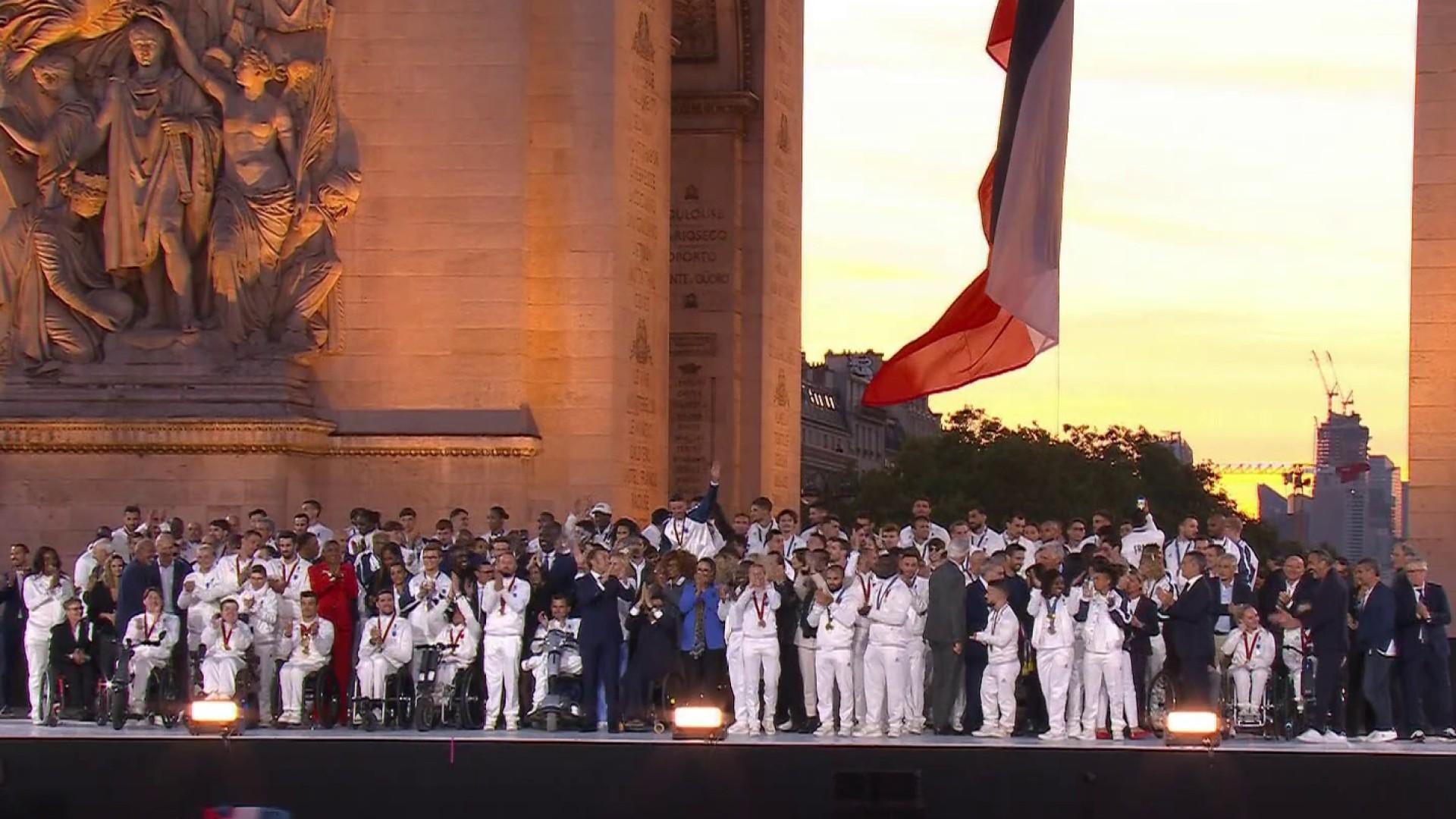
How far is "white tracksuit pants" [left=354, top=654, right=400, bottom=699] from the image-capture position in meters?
26.6

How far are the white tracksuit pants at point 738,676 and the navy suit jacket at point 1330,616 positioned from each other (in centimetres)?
492

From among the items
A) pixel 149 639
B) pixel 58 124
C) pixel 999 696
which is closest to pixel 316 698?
pixel 149 639

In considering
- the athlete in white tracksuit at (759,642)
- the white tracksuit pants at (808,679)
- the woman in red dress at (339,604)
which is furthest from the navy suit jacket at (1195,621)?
the woman in red dress at (339,604)

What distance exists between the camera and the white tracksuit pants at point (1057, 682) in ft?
84.1

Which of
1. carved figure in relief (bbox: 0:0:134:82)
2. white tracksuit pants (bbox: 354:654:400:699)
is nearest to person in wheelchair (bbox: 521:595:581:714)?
white tracksuit pants (bbox: 354:654:400:699)

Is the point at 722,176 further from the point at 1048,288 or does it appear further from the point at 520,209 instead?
the point at 1048,288

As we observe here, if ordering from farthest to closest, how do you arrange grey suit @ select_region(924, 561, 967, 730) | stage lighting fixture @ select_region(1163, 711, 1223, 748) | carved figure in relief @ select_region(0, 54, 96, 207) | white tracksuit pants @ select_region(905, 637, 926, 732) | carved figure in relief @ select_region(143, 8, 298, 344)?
1. carved figure in relief @ select_region(0, 54, 96, 207)
2. carved figure in relief @ select_region(143, 8, 298, 344)
3. white tracksuit pants @ select_region(905, 637, 926, 732)
4. grey suit @ select_region(924, 561, 967, 730)
5. stage lighting fixture @ select_region(1163, 711, 1223, 748)

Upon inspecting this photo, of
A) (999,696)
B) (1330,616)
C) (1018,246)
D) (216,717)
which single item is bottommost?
(216,717)

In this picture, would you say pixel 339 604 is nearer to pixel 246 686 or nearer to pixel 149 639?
pixel 246 686

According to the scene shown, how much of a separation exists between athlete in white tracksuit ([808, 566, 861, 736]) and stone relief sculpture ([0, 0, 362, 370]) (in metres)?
8.06

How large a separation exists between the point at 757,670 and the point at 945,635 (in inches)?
68.8

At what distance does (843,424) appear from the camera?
118m

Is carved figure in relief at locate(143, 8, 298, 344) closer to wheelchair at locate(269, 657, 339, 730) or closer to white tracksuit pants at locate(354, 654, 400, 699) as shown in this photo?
wheelchair at locate(269, 657, 339, 730)

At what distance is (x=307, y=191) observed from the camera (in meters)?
31.7
